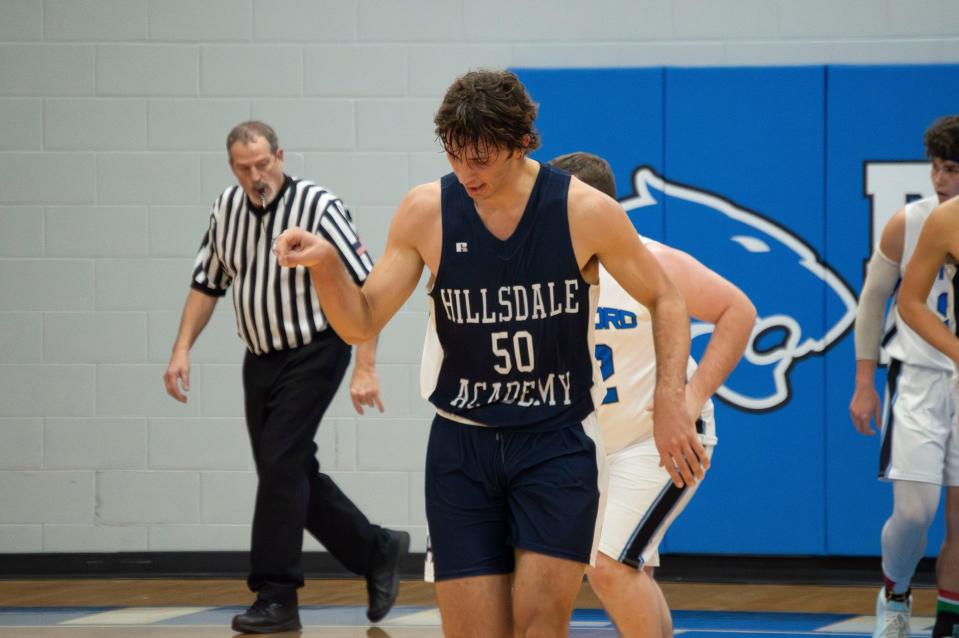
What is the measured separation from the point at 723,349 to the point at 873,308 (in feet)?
4.44

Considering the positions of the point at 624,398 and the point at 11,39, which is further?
the point at 11,39

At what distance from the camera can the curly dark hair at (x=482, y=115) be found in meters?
2.89

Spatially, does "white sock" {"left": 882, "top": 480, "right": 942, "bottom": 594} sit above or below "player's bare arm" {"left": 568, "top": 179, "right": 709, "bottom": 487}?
below

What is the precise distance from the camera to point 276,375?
524 cm

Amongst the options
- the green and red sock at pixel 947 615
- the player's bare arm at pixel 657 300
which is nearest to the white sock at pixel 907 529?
the green and red sock at pixel 947 615

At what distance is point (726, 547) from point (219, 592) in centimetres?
236

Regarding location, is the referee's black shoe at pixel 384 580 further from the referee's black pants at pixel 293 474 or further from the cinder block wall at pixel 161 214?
the cinder block wall at pixel 161 214

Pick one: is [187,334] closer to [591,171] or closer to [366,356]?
[366,356]

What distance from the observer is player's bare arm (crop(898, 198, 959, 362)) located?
4.15 m

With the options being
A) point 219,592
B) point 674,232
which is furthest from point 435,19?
point 219,592

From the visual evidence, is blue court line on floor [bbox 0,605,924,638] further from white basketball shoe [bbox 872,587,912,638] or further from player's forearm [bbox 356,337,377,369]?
player's forearm [bbox 356,337,377,369]

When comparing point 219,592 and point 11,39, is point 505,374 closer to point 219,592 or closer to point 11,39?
point 219,592

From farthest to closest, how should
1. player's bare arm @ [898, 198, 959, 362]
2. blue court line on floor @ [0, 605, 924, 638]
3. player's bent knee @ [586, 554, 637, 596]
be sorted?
blue court line on floor @ [0, 605, 924, 638] → player's bare arm @ [898, 198, 959, 362] → player's bent knee @ [586, 554, 637, 596]

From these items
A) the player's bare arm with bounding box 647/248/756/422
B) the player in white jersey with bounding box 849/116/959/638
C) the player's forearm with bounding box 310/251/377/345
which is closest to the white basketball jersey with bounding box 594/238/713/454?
the player's bare arm with bounding box 647/248/756/422
